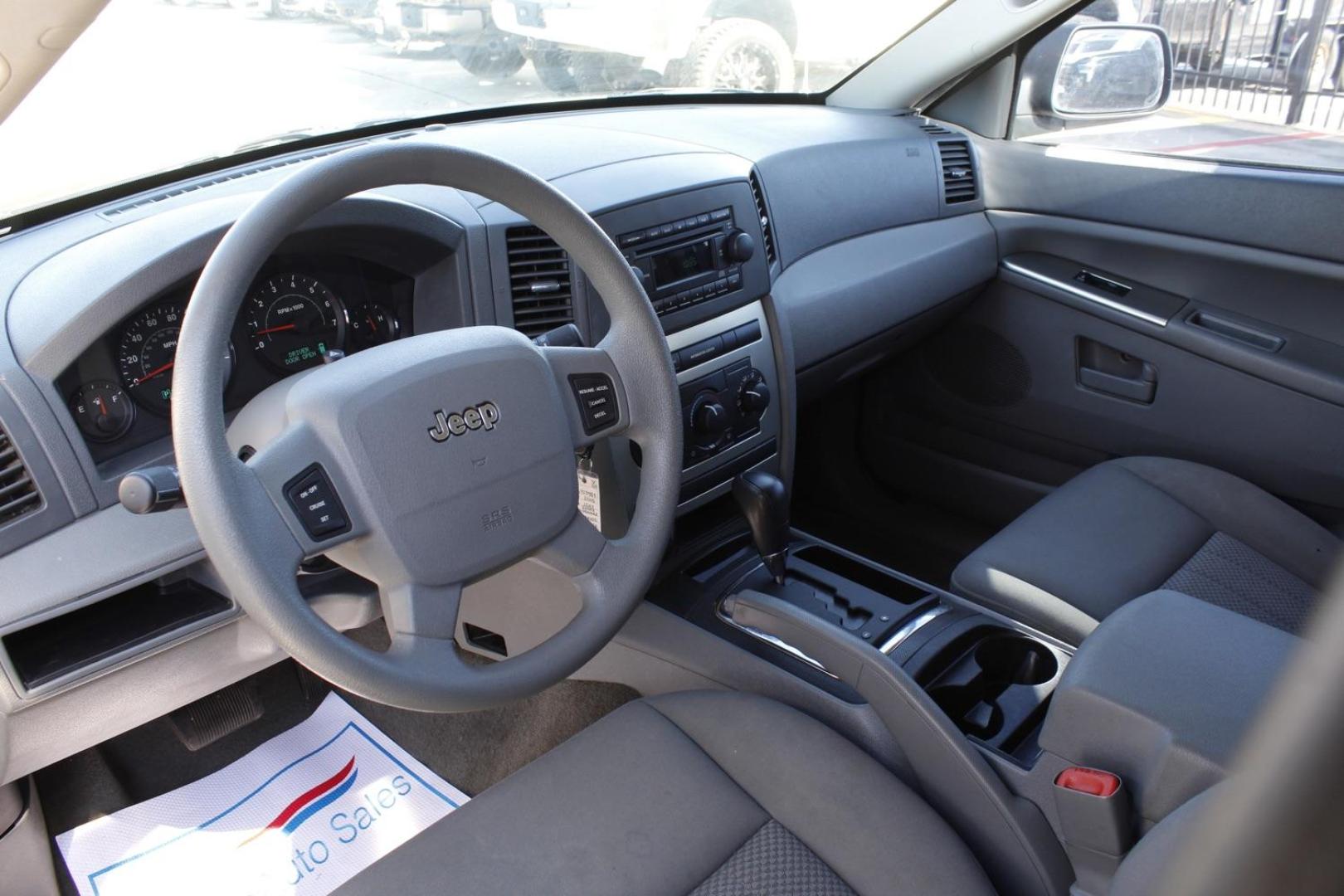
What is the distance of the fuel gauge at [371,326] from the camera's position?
4.99ft

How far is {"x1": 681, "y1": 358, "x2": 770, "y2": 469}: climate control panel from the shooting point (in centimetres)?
178

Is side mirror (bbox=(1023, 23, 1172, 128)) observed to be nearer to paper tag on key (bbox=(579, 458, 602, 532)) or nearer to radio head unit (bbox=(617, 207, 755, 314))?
radio head unit (bbox=(617, 207, 755, 314))

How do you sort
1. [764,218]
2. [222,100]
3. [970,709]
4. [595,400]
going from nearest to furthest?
[595,400] → [970,709] → [222,100] → [764,218]

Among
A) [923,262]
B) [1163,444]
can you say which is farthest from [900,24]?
[1163,444]

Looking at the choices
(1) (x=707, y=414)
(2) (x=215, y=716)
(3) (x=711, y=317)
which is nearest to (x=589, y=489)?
(1) (x=707, y=414)

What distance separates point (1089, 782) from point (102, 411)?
1.15 m

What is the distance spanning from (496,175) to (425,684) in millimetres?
522

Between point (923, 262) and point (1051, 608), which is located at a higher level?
point (923, 262)

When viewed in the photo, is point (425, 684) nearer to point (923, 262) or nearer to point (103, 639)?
point (103, 639)

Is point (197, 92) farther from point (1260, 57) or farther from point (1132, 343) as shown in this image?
point (1260, 57)

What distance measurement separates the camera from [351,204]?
4.47ft

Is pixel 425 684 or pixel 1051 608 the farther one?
pixel 1051 608

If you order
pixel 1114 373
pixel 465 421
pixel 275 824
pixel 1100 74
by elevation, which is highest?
pixel 465 421

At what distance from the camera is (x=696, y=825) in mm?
1252
